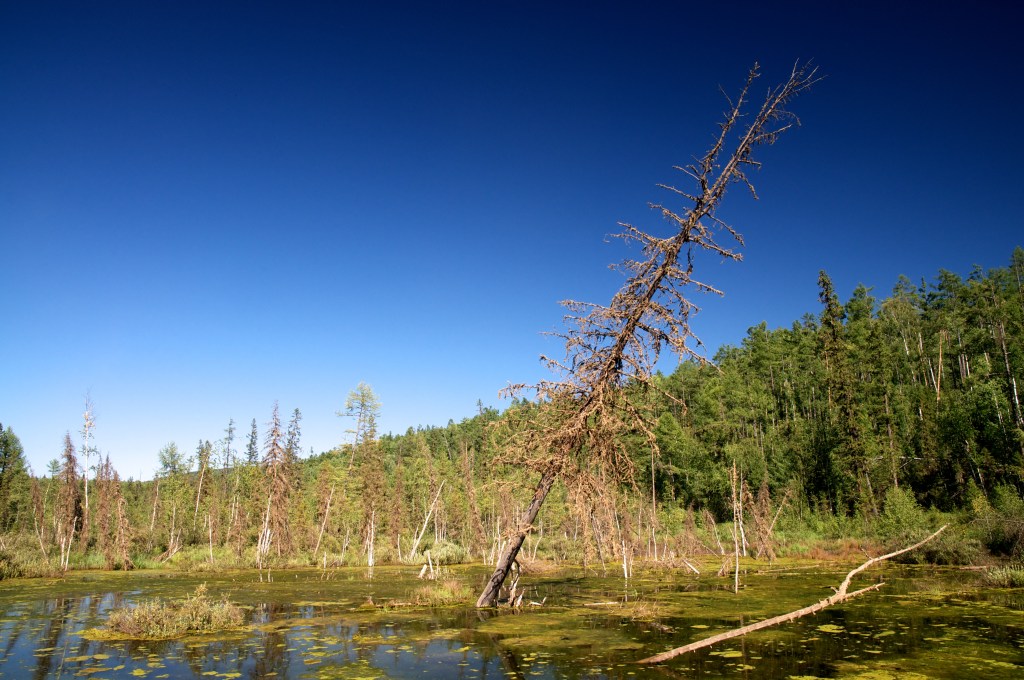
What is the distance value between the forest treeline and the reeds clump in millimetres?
13838

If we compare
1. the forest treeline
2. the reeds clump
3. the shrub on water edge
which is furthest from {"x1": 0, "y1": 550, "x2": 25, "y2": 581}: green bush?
the shrub on water edge

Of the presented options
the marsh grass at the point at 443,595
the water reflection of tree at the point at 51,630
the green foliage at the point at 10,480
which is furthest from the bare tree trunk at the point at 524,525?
the green foliage at the point at 10,480

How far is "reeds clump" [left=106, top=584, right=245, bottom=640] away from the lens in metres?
14.9

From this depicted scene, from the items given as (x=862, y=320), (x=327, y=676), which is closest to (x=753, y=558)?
(x=327, y=676)

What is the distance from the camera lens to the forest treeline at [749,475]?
138 ft

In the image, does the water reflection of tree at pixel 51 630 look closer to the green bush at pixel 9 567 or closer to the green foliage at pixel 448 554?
the green bush at pixel 9 567

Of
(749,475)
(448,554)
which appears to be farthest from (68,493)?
(749,475)

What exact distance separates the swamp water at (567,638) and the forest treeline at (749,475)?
30.6 ft

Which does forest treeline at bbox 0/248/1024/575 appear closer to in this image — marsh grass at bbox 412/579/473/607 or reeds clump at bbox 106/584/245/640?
marsh grass at bbox 412/579/473/607

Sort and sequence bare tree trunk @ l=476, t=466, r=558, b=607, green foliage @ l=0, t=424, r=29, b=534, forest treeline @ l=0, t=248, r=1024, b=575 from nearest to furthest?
bare tree trunk @ l=476, t=466, r=558, b=607, forest treeline @ l=0, t=248, r=1024, b=575, green foliage @ l=0, t=424, r=29, b=534

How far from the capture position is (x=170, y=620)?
1526 centimetres

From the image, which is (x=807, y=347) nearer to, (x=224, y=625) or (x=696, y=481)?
(x=696, y=481)

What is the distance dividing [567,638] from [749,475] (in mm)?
52032

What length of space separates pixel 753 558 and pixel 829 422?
23610 mm
